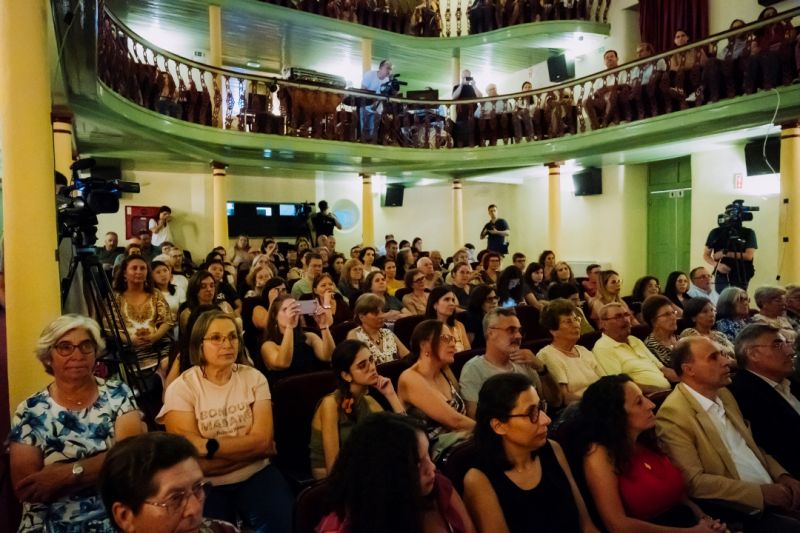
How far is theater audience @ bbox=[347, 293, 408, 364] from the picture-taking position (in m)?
3.69

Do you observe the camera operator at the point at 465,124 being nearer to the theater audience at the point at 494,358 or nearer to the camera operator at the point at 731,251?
the camera operator at the point at 731,251

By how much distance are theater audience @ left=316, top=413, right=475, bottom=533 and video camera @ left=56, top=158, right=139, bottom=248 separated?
2060 millimetres

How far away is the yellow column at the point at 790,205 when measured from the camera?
7016mm

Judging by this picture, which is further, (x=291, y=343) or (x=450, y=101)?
(x=450, y=101)

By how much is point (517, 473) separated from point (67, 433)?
1.54 m

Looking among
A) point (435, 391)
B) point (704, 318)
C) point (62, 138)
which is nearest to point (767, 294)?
point (704, 318)

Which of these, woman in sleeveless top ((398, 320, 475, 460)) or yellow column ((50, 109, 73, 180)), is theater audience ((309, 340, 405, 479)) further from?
yellow column ((50, 109, 73, 180))

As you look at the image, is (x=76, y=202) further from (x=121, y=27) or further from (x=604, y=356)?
(x=121, y=27)

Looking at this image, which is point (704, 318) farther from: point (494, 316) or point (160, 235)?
point (160, 235)

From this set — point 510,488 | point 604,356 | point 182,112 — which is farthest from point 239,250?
point 510,488

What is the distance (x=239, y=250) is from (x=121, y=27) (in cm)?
360

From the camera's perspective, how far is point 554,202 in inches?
422

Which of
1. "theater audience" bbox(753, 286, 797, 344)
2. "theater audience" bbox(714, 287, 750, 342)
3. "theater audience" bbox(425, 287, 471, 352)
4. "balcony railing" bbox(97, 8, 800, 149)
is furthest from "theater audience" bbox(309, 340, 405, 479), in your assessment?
"balcony railing" bbox(97, 8, 800, 149)

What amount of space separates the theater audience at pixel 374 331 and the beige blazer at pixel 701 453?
174 centimetres
